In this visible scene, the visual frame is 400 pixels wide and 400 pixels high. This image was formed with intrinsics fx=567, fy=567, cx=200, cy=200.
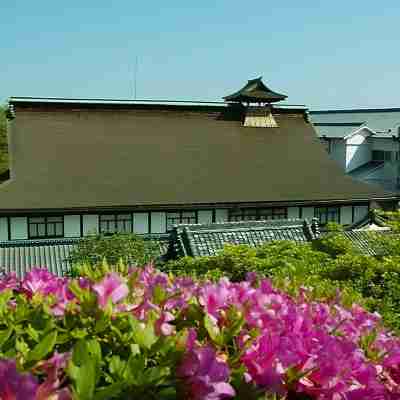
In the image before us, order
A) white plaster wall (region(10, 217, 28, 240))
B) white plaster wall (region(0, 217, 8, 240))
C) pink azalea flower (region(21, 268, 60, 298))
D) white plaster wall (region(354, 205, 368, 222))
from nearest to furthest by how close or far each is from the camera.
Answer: pink azalea flower (region(21, 268, 60, 298))
white plaster wall (region(0, 217, 8, 240))
white plaster wall (region(10, 217, 28, 240))
white plaster wall (region(354, 205, 368, 222))

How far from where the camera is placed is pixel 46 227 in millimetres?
18359

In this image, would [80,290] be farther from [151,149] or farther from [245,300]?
[151,149]

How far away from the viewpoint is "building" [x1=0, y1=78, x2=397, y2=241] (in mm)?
18891

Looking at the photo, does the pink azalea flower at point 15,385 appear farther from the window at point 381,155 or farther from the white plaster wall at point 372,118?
the white plaster wall at point 372,118

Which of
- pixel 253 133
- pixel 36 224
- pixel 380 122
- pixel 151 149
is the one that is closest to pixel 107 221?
pixel 36 224

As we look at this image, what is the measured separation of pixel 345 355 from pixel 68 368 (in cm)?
99

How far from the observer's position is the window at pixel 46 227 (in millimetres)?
18219

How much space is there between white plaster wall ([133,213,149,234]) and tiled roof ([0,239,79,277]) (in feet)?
8.35


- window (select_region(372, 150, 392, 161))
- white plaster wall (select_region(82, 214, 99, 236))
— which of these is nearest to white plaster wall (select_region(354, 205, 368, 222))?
white plaster wall (select_region(82, 214, 99, 236))

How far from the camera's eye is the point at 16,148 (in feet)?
68.7

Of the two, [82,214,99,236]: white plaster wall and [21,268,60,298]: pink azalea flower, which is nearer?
[21,268,60,298]: pink azalea flower

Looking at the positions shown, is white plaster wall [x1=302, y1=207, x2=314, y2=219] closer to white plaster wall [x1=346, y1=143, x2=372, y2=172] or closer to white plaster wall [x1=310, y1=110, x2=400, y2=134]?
white plaster wall [x1=346, y1=143, x2=372, y2=172]

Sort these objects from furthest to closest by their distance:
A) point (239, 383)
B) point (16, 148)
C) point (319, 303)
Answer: point (16, 148)
point (319, 303)
point (239, 383)

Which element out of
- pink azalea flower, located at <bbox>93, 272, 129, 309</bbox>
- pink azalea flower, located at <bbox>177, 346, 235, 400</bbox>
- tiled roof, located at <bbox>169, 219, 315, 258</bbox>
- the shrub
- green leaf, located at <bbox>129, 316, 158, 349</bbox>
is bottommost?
the shrub
